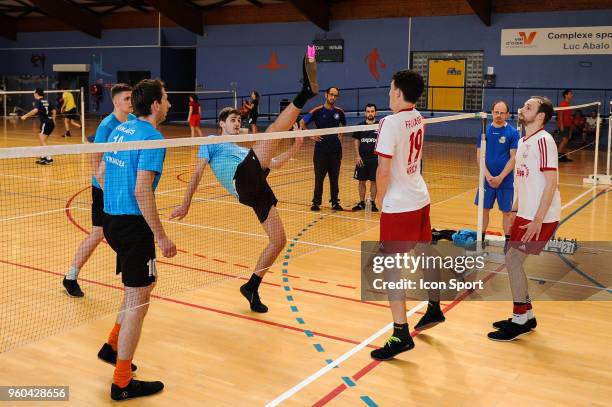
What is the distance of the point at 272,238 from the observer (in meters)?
6.44

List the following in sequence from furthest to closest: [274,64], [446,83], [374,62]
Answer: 1. [274,64]
2. [374,62]
3. [446,83]

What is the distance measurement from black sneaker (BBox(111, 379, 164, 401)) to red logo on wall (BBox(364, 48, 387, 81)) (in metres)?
25.8

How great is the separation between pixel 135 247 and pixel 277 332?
197 centimetres

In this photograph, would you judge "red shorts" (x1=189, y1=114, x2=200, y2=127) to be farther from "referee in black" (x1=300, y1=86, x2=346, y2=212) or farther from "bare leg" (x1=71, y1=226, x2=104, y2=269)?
"bare leg" (x1=71, y1=226, x2=104, y2=269)

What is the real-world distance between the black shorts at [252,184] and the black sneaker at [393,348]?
5.87 feet

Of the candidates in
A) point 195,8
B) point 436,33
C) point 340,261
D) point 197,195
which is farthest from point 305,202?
point 195,8

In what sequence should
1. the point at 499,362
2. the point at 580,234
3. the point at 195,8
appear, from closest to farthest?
1. the point at 499,362
2. the point at 580,234
3. the point at 195,8

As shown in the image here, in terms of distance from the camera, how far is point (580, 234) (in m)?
10.1

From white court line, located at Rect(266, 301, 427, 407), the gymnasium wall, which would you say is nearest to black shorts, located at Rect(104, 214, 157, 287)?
white court line, located at Rect(266, 301, 427, 407)

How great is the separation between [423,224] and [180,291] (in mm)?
2926

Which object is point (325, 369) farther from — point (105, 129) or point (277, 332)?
point (105, 129)

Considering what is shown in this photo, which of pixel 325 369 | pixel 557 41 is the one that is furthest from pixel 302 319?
pixel 557 41

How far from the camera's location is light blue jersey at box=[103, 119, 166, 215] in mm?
4359

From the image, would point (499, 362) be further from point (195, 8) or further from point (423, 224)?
point (195, 8)
